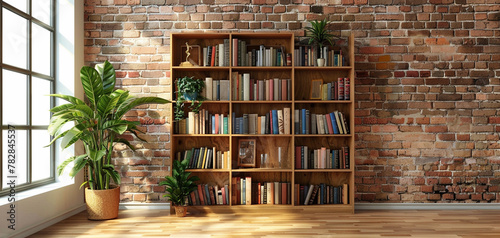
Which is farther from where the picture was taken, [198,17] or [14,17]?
[198,17]

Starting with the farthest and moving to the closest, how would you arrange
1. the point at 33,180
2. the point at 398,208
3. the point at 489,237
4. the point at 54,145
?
1. the point at 398,208
2. the point at 54,145
3. the point at 33,180
4. the point at 489,237

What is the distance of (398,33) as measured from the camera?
16.1 feet

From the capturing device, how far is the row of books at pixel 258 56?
4.71m

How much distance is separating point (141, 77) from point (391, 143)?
10.3ft

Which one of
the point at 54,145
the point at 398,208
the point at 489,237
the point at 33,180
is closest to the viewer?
the point at 489,237

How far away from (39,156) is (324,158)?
3113mm

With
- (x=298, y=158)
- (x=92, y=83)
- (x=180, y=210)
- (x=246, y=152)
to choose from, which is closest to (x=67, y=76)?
(x=92, y=83)

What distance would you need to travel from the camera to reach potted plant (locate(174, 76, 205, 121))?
4.54m

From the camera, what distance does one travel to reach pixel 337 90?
472cm

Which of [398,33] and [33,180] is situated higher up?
[398,33]

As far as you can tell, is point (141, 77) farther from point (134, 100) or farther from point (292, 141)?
point (292, 141)

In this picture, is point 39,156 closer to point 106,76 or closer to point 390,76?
point 106,76

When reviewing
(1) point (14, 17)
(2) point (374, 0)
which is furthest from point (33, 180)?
(2) point (374, 0)

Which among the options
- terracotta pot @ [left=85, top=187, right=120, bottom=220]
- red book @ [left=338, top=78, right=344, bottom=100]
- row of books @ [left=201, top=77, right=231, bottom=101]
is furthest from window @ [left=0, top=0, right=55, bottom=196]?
red book @ [left=338, top=78, right=344, bottom=100]
